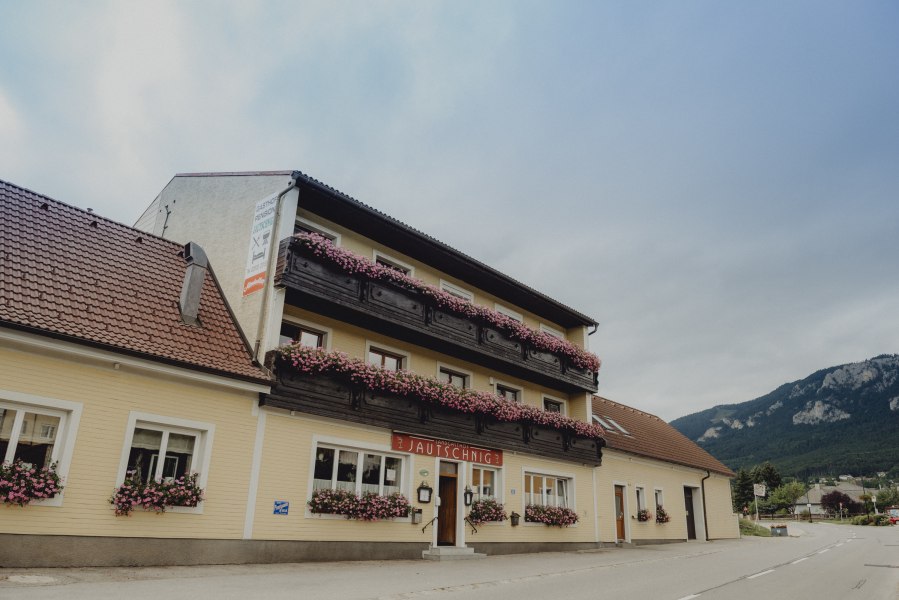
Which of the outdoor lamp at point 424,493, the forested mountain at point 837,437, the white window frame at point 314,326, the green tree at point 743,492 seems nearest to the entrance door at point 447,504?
the outdoor lamp at point 424,493

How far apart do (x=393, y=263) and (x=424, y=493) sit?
7049 millimetres

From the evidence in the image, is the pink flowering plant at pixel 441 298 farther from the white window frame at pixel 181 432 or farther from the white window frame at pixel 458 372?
the white window frame at pixel 181 432

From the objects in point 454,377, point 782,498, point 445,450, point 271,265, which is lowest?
point 445,450

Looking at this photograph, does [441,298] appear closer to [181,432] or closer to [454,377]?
[454,377]

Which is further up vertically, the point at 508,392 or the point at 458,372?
the point at 458,372

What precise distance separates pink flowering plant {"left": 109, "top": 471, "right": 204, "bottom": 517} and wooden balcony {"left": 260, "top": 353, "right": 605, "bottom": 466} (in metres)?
2.46

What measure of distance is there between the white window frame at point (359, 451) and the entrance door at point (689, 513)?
785 inches

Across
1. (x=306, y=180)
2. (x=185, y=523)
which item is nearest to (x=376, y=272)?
(x=306, y=180)

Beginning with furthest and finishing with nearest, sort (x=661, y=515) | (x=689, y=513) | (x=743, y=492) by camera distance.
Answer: (x=743, y=492) → (x=689, y=513) → (x=661, y=515)

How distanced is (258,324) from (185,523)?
4.77 meters

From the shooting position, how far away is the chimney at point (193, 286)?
14.4 metres

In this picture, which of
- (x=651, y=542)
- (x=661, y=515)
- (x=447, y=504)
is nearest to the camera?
(x=447, y=504)

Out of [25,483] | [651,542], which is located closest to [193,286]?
[25,483]

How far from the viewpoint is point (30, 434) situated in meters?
10.9
